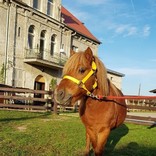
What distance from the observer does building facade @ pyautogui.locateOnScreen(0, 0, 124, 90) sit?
2250cm

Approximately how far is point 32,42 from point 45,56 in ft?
5.95

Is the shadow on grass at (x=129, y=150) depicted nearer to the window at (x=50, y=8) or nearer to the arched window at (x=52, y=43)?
the arched window at (x=52, y=43)

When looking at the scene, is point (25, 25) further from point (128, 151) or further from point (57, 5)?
Result: point (128, 151)

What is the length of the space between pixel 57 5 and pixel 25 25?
5315 millimetres

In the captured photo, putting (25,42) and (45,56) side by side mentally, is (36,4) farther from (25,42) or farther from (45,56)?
(45,56)

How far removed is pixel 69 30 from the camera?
97.6ft

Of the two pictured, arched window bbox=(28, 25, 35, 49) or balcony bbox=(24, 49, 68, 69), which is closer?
balcony bbox=(24, 49, 68, 69)

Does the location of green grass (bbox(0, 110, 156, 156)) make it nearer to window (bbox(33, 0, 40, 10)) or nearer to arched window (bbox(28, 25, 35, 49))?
arched window (bbox(28, 25, 35, 49))

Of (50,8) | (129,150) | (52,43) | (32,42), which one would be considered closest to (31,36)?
(32,42)

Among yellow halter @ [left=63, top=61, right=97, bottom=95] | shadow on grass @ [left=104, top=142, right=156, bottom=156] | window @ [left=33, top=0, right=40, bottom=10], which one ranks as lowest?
shadow on grass @ [left=104, top=142, right=156, bottom=156]

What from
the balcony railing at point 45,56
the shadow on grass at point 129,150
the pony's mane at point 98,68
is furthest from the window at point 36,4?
the pony's mane at point 98,68

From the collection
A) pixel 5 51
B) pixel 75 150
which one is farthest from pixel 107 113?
pixel 5 51

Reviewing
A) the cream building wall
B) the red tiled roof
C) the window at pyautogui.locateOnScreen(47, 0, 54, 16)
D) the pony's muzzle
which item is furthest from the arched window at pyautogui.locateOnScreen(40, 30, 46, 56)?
the pony's muzzle

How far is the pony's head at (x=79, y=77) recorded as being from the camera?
3924mm
